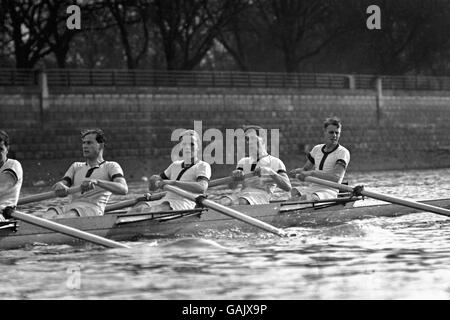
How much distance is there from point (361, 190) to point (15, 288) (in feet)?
21.9

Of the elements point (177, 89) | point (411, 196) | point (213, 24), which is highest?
point (213, 24)

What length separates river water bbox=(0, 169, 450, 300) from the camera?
11.1 metres

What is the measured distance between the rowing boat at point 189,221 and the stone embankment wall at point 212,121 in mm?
18672

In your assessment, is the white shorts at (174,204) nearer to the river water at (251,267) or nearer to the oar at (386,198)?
the river water at (251,267)

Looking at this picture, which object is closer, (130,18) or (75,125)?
(75,125)

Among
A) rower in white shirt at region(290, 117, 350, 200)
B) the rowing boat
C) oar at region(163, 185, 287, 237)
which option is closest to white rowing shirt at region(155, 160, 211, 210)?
the rowing boat

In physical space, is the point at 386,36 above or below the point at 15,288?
above

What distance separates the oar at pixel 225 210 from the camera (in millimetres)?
15000

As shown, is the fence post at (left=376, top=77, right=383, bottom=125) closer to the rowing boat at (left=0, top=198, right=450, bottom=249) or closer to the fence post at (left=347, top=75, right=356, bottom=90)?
the fence post at (left=347, top=75, right=356, bottom=90)

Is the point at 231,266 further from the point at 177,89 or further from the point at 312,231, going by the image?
the point at 177,89

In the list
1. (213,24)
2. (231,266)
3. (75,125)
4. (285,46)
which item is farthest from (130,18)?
(231,266)

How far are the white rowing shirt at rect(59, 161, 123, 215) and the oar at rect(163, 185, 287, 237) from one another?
886 millimetres

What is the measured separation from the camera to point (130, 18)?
152ft
